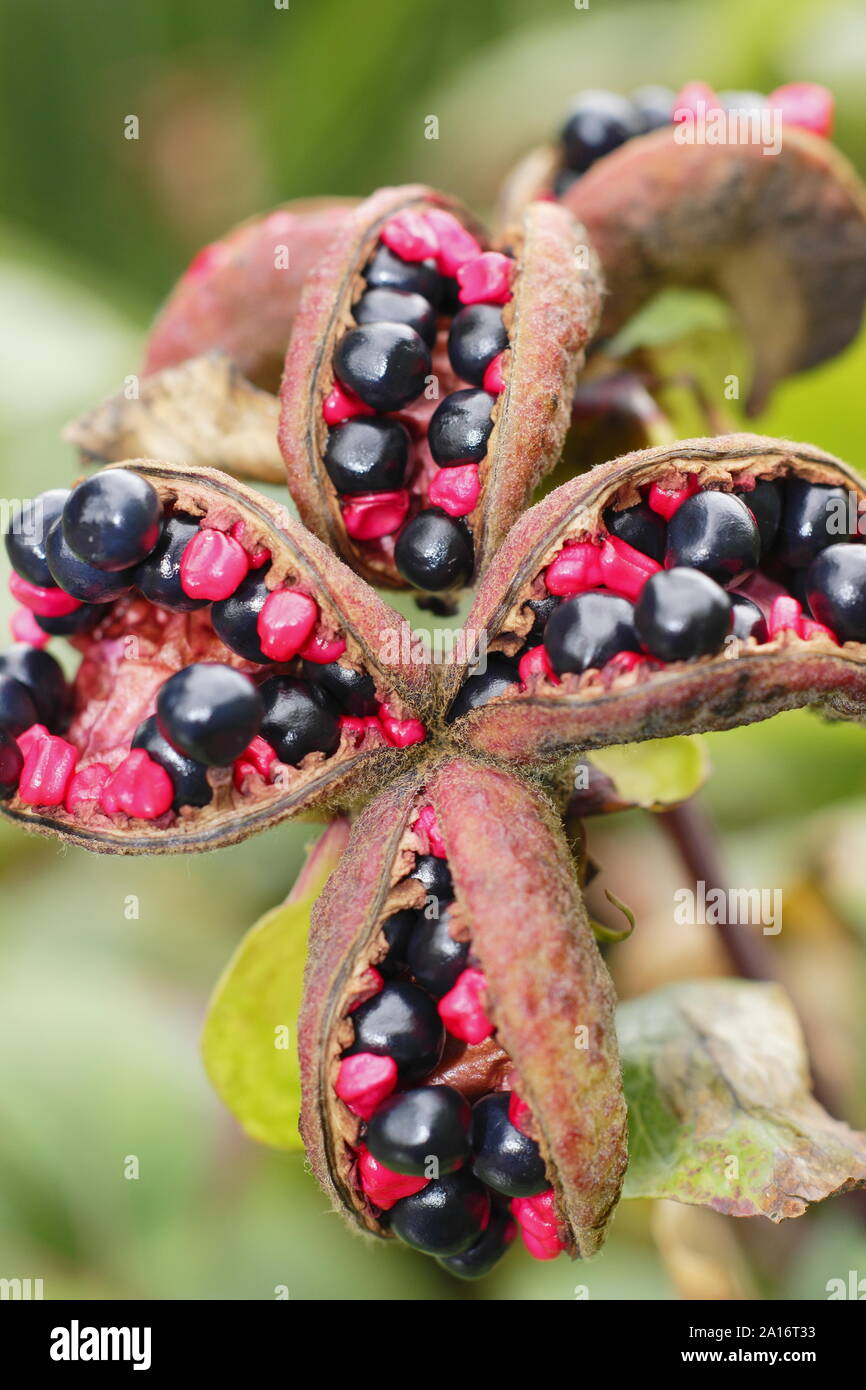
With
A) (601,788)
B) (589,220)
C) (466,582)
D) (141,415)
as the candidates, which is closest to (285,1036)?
(601,788)

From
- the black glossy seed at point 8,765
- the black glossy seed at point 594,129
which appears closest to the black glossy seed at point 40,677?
the black glossy seed at point 8,765

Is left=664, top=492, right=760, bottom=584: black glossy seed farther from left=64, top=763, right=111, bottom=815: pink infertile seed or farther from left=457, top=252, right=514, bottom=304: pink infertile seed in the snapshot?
left=64, top=763, right=111, bottom=815: pink infertile seed

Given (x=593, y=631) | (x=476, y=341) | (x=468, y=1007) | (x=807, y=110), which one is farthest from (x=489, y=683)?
(x=807, y=110)

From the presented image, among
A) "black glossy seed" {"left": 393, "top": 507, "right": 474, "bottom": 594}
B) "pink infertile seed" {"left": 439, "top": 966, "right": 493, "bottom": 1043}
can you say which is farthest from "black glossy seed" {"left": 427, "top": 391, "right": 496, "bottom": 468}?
"pink infertile seed" {"left": 439, "top": 966, "right": 493, "bottom": 1043}

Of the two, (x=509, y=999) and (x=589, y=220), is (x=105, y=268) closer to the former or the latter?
(x=589, y=220)

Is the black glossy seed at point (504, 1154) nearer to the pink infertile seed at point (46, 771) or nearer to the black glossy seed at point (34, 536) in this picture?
the pink infertile seed at point (46, 771)
